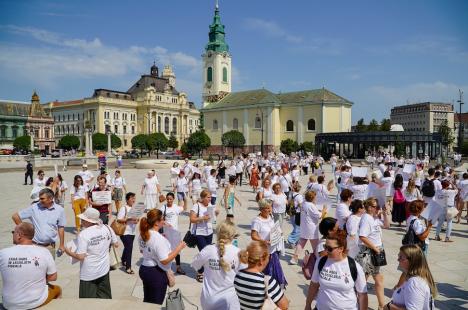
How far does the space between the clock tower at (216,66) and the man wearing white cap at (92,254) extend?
87.4 m

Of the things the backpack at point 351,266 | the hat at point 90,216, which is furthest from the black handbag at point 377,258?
the hat at point 90,216

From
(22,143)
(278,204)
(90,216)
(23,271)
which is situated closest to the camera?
(23,271)

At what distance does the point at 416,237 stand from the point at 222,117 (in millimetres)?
80124

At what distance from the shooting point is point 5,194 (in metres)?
19.8

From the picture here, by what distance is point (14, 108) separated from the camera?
95.1m

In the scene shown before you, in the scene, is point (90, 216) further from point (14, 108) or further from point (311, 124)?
point (14, 108)

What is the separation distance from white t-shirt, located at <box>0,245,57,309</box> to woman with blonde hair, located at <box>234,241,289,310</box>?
89.5 inches

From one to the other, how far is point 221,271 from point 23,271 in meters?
2.16

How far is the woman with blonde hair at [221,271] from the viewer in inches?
156

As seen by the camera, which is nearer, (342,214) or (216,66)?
(342,214)

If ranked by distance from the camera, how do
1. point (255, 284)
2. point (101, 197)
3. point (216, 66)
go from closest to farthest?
point (255, 284)
point (101, 197)
point (216, 66)

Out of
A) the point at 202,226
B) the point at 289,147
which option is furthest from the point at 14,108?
the point at 202,226

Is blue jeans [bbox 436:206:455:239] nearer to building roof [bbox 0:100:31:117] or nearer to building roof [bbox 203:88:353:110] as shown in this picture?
building roof [bbox 203:88:353:110]

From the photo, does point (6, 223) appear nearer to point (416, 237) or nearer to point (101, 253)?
point (101, 253)
